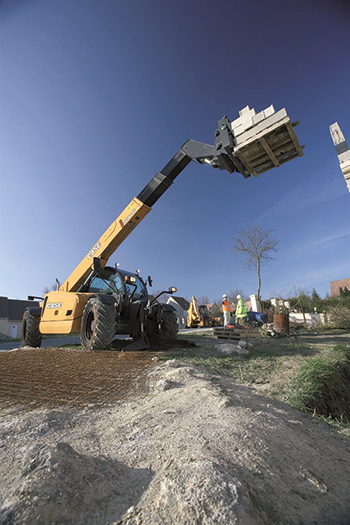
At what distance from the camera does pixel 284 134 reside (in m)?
4.37

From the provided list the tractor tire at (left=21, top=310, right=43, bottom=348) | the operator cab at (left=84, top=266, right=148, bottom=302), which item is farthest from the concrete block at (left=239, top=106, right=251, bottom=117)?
the tractor tire at (left=21, top=310, right=43, bottom=348)

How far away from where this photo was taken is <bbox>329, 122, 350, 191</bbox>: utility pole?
4180mm

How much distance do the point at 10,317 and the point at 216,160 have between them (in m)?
35.6

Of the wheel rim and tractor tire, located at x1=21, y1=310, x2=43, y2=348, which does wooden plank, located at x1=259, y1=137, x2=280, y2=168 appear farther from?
tractor tire, located at x1=21, y1=310, x2=43, y2=348

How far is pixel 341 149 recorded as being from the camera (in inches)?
171

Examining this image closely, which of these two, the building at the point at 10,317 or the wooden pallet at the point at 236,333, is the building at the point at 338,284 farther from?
the building at the point at 10,317

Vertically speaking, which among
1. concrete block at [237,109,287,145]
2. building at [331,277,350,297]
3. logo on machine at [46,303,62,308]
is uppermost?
building at [331,277,350,297]

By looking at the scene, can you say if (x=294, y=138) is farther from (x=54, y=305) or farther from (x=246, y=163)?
(x=54, y=305)

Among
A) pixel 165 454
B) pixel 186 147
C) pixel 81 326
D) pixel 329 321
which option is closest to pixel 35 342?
pixel 81 326

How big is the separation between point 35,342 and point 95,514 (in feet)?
28.3

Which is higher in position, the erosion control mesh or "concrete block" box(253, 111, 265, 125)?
"concrete block" box(253, 111, 265, 125)

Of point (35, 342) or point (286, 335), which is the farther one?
point (286, 335)

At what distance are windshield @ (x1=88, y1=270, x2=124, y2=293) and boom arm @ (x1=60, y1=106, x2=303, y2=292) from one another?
0.25 m

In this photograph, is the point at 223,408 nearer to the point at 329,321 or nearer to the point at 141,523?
the point at 141,523
